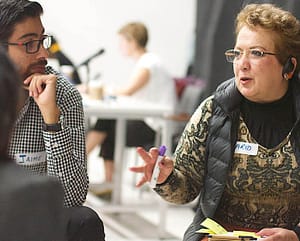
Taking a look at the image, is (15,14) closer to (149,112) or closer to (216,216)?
(216,216)

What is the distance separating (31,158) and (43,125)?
Result: 116 mm

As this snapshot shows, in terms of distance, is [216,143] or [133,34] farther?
[133,34]

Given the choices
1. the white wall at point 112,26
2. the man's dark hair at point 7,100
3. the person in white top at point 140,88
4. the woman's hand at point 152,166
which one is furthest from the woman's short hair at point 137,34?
the man's dark hair at point 7,100

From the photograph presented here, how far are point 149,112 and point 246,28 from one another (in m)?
2.25

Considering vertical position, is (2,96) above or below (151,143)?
above

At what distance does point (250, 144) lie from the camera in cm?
243

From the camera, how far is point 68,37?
7.71 metres

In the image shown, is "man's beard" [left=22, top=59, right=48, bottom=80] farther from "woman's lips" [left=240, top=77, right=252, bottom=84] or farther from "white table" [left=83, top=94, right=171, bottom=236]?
"white table" [left=83, top=94, right=171, bottom=236]

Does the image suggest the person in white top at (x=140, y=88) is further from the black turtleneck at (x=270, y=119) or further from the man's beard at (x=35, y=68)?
the man's beard at (x=35, y=68)

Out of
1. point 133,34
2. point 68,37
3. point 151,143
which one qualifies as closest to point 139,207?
point 151,143

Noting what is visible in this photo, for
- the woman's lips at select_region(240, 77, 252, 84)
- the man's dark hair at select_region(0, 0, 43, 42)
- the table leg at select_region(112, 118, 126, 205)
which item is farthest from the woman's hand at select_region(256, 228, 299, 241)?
the table leg at select_region(112, 118, 126, 205)

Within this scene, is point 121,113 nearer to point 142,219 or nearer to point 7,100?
point 142,219

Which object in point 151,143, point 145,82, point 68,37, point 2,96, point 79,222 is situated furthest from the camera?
point 68,37

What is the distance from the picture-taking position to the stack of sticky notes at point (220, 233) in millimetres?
2246
